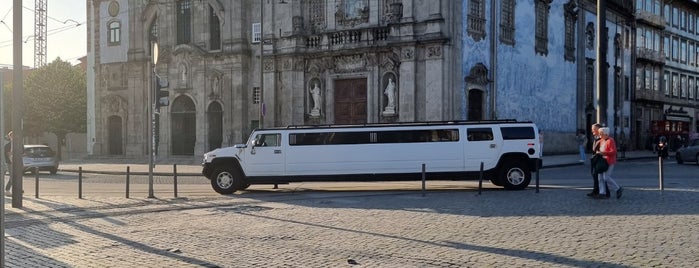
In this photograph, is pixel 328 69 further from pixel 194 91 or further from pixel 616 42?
pixel 616 42

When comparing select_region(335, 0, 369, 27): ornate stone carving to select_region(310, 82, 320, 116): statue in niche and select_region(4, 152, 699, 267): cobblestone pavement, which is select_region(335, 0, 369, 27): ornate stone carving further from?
select_region(4, 152, 699, 267): cobblestone pavement

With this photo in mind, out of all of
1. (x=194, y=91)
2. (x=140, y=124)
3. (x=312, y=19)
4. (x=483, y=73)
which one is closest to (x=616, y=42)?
(x=483, y=73)

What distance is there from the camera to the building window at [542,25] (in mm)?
38875

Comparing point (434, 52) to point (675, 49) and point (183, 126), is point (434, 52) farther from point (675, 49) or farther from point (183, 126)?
point (675, 49)

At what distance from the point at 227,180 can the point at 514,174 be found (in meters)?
7.89

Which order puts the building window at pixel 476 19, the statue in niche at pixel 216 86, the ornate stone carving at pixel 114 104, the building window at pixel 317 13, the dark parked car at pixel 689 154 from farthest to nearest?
the ornate stone carving at pixel 114 104
the statue in niche at pixel 216 86
the building window at pixel 317 13
the building window at pixel 476 19
the dark parked car at pixel 689 154

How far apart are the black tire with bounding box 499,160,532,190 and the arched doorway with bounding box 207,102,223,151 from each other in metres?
26.2

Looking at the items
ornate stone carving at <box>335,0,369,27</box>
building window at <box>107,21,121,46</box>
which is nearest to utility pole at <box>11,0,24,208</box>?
→ ornate stone carving at <box>335,0,369,27</box>

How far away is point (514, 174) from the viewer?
57.1 ft

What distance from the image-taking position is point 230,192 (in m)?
17.3

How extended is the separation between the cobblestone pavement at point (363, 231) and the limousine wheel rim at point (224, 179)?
142 cm

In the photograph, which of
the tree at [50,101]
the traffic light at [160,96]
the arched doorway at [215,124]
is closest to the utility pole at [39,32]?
the tree at [50,101]

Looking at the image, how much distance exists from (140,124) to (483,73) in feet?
77.4

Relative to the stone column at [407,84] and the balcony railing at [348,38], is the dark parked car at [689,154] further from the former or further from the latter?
the balcony railing at [348,38]
